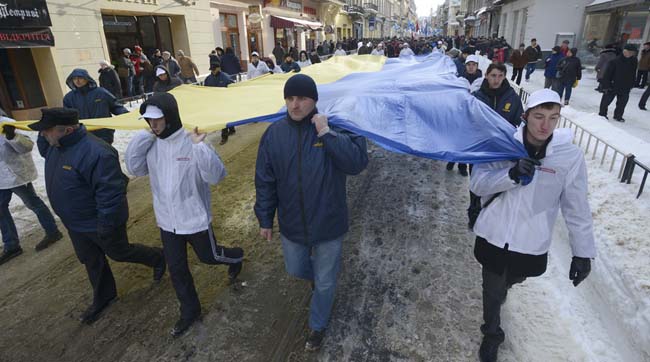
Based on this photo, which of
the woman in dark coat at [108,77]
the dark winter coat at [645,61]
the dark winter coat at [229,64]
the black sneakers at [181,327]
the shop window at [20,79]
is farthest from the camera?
the dark winter coat at [229,64]

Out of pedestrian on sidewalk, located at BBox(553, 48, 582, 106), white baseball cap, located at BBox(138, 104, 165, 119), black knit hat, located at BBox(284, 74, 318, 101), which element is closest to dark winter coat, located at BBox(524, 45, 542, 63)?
pedestrian on sidewalk, located at BBox(553, 48, 582, 106)

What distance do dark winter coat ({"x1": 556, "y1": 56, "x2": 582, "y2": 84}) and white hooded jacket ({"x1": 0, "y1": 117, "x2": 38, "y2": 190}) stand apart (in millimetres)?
12321

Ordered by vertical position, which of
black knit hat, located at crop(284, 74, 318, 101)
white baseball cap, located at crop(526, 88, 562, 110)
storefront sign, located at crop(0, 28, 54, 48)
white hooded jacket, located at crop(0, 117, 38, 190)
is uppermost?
storefront sign, located at crop(0, 28, 54, 48)

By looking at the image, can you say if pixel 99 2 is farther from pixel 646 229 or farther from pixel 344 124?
pixel 646 229

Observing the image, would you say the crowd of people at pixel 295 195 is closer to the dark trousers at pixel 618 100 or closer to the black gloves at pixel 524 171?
the black gloves at pixel 524 171

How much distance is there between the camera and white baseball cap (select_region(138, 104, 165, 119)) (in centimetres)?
268

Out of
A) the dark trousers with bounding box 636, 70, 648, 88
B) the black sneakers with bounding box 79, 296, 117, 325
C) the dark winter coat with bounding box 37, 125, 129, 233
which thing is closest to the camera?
the dark winter coat with bounding box 37, 125, 129, 233

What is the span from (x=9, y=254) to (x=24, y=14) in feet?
26.5

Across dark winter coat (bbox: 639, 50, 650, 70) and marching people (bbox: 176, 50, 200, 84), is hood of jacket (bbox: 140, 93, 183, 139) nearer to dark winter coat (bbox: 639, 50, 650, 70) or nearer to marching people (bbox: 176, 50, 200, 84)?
marching people (bbox: 176, 50, 200, 84)

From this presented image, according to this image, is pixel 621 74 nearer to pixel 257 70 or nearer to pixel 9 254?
pixel 257 70

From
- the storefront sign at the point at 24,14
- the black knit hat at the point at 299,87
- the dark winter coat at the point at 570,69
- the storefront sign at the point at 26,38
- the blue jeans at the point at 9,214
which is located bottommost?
the blue jeans at the point at 9,214

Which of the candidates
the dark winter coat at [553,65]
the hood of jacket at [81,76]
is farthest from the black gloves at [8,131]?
the dark winter coat at [553,65]

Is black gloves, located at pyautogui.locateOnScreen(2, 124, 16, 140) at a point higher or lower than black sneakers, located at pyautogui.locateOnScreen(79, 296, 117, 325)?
higher

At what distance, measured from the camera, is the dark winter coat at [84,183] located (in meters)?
2.93
